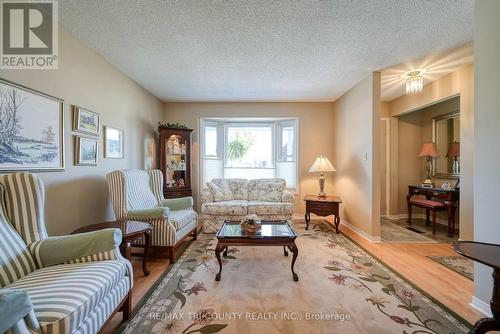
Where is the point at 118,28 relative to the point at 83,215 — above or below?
above

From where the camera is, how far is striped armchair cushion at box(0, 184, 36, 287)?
125 cm

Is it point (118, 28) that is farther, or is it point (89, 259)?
point (118, 28)

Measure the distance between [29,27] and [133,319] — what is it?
2660mm

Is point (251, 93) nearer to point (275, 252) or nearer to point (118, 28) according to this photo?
point (118, 28)

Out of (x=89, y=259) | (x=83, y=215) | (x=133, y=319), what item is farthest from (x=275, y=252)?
(x=83, y=215)

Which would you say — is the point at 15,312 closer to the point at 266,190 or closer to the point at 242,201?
the point at 242,201

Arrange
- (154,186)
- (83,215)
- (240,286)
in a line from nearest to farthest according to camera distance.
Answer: (240,286), (83,215), (154,186)

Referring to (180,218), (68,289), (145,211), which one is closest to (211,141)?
(180,218)

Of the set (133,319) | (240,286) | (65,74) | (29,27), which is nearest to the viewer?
(133,319)

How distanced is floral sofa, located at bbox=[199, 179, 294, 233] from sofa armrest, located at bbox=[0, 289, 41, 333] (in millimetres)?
2701

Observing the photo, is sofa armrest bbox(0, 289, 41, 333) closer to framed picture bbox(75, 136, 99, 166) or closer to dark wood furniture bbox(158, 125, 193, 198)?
framed picture bbox(75, 136, 99, 166)

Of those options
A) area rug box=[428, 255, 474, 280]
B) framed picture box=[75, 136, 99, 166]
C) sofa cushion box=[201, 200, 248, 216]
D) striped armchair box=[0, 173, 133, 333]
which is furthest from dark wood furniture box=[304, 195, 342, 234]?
framed picture box=[75, 136, 99, 166]

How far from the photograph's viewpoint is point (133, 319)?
5.27 ft

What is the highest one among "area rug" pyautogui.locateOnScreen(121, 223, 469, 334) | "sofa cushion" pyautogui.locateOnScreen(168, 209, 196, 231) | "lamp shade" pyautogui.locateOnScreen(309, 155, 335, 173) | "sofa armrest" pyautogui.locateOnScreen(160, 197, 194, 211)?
"lamp shade" pyautogui.locateOnScreen(309, 155, 335, 173)
